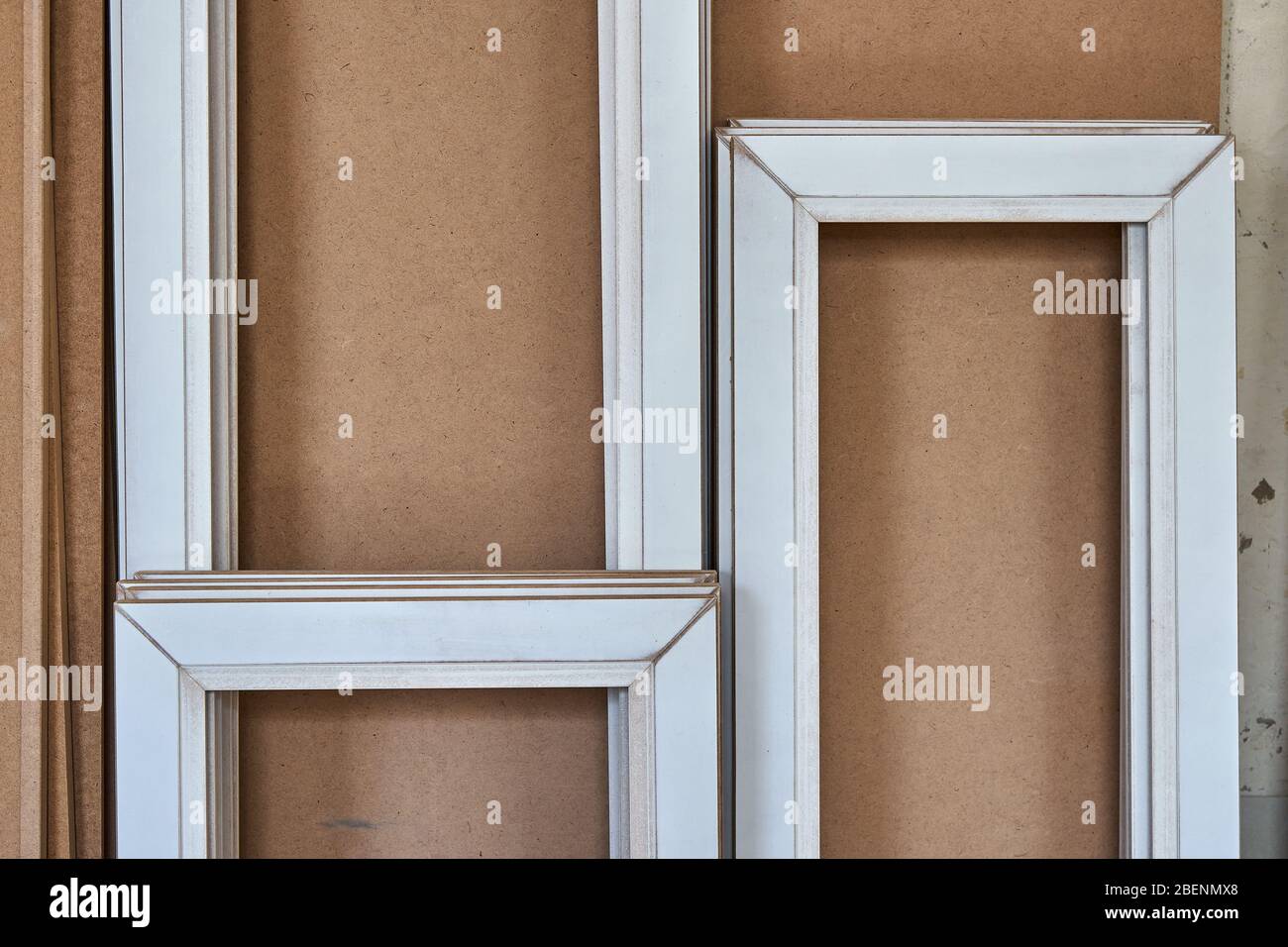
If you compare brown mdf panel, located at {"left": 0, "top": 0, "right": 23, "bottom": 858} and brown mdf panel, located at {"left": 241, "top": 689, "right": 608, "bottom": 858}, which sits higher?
brown mdf panel, located at {"left": 0, "top": 0, "right": 23, "bottom": 858}

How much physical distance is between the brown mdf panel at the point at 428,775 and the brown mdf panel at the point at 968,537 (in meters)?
0.27

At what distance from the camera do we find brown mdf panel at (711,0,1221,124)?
2.98 ft

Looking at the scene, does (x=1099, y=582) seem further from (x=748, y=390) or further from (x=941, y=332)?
(x=748, y=390)

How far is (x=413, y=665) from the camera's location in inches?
32.9

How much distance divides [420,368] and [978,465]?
606 mm

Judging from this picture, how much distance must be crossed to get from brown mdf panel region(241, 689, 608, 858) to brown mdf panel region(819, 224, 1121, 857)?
0.90ft

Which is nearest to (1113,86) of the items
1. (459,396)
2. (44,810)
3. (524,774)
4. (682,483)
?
(682,483)

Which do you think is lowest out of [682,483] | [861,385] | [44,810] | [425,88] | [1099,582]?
[44,810]

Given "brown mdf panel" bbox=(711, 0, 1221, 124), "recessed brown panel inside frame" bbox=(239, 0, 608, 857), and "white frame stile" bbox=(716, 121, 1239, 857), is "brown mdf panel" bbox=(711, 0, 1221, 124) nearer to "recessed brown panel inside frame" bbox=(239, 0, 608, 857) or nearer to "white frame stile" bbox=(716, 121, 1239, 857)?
"white frame stile" bbox=(716, 121, 1239, 857)

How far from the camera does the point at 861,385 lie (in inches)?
36.3

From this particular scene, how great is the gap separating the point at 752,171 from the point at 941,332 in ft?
0.87

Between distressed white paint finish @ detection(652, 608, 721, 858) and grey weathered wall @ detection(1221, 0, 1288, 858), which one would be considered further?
grey weathered wall @ detection(1221, 0, 1288, 858)

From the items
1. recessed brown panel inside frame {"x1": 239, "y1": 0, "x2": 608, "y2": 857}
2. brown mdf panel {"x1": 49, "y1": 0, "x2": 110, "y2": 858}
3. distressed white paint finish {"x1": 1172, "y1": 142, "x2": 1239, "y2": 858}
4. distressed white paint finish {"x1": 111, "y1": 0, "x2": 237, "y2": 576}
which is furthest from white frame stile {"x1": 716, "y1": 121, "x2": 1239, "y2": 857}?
brown mdf panel {"x1": 49, "y1": 0, "x2": 110, "y2": 858}

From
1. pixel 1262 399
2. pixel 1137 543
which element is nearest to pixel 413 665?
pixel 1137 543
